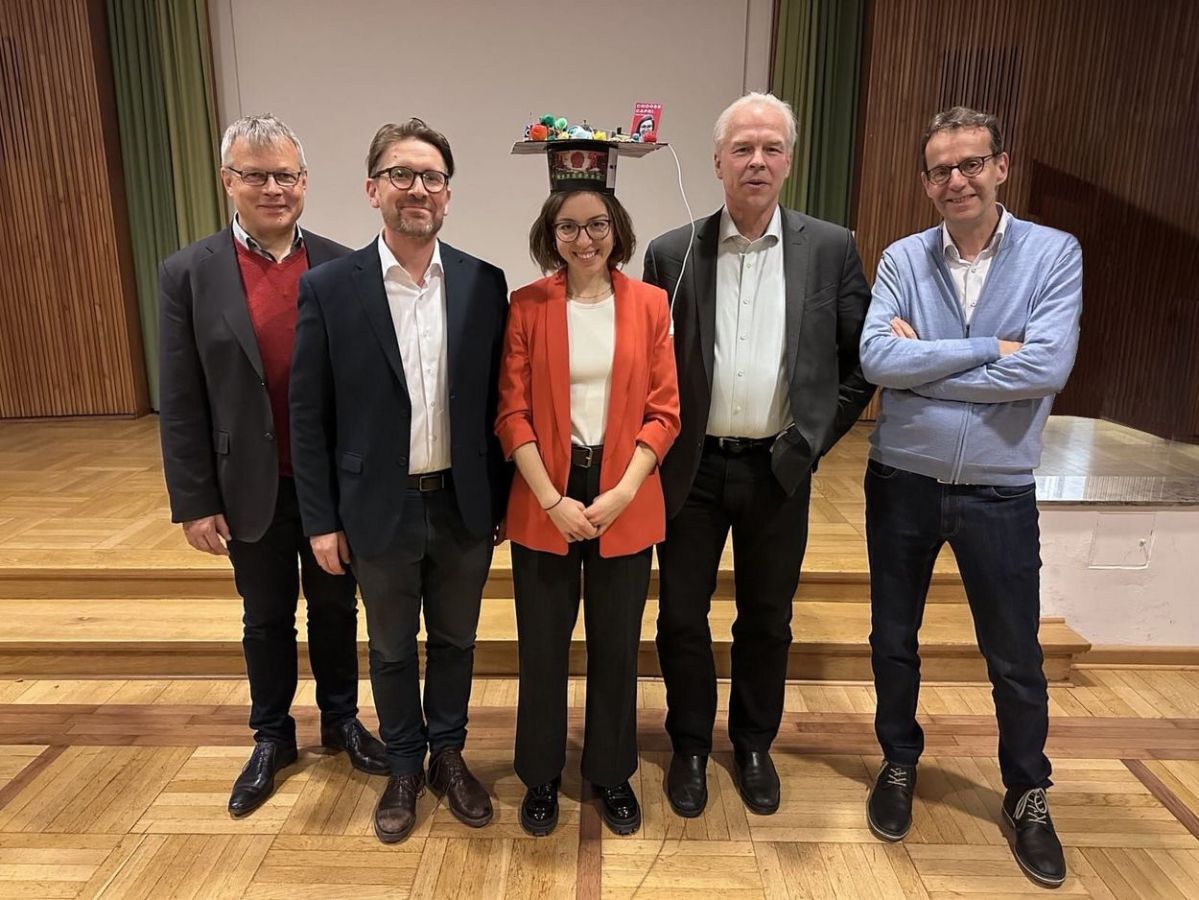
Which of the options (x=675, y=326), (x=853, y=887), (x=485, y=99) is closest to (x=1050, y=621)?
(x=853, y=887)

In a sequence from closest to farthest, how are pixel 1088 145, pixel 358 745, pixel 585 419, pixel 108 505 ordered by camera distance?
pixel 585 419 < pixel 358 745 < pixel 108 505 < pixel 1088 145

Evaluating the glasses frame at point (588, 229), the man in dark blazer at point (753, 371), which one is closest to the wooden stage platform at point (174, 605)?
the man in dark blazer at point (753, 371)

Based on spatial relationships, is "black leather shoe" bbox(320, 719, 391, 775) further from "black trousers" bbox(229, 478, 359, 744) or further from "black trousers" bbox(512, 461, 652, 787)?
"black trousers" bbox(512, 461, 652, 787)

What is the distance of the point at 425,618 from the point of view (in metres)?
1.86

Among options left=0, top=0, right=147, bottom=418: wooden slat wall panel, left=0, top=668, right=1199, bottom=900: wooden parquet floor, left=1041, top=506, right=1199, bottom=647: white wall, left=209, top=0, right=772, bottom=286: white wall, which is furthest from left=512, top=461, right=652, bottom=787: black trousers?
left=0, top=0, right=147, bottom=418: wooden slat wall panel

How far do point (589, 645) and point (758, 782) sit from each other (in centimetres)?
60

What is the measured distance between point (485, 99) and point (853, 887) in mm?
4605

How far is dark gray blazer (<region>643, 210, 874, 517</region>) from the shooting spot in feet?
5.80

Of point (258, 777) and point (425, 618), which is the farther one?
point (258, 777)

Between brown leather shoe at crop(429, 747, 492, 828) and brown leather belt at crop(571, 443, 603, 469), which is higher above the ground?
brown leather belt at crop(571, 443, 603, 469)

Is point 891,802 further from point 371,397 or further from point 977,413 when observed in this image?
point 371,397

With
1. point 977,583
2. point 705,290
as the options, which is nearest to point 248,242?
point 705,290

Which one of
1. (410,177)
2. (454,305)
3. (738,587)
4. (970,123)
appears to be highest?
(970,123)

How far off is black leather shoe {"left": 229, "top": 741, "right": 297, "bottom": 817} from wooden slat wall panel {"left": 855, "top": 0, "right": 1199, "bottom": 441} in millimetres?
4133
